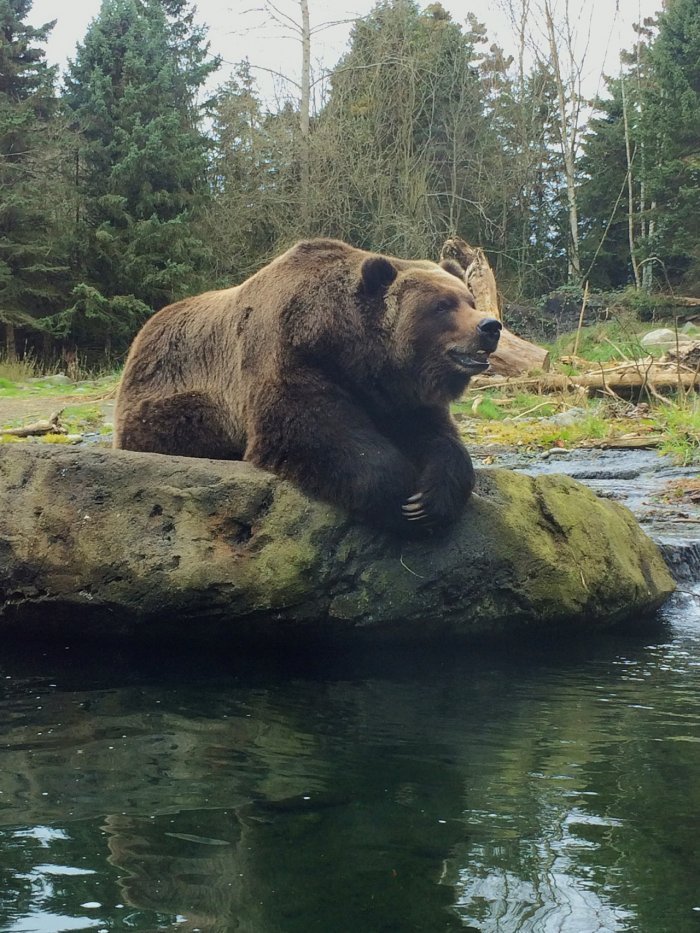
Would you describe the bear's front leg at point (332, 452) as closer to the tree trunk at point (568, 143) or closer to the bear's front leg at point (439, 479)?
the bear's front leg at point (439, 479)

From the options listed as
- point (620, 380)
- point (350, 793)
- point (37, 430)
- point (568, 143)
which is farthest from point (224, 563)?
point (568, 143)

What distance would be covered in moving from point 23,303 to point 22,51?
6563 mm

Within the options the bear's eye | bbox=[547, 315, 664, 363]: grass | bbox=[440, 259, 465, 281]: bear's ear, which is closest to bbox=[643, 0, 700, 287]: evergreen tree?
bbox=[547, 315, 664, 363]: grass

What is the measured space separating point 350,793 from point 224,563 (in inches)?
59.2

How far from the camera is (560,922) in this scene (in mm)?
2057

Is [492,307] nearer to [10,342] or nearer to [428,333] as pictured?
[428,333]

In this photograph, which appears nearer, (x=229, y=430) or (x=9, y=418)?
(x=229, y=430)

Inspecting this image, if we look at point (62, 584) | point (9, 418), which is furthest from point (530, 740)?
point (9, 418)

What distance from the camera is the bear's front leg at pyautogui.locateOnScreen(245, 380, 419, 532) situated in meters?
4.35

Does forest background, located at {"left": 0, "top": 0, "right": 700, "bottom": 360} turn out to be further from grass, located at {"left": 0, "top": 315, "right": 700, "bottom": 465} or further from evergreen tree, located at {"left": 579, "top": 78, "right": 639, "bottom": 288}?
grass, located at {"left": 0, "top": 315, "right": 700, "bottom": 465}

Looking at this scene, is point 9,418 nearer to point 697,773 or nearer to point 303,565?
point 303,565

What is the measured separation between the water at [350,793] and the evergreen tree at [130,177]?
18729 mm

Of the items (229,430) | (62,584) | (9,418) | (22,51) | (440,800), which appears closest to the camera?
(440,800)

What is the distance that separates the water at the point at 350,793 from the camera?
2123 millimetres
